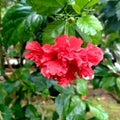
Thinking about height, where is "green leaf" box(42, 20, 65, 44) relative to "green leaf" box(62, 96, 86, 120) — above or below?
above

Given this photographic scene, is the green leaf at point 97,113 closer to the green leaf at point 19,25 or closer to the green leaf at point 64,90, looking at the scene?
the green leaf at point 64,90

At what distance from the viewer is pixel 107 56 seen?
1694mm

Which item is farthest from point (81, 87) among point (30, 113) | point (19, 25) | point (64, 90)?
point (19, 25)

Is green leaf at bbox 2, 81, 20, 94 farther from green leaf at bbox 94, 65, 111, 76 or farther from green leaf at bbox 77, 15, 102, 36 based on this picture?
green leaf at bbox 77, 15, 102, 36

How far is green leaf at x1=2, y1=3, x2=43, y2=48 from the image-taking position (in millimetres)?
1071

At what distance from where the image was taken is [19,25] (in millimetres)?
1084

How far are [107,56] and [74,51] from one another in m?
0.94

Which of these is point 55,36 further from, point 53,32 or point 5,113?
point 5,113

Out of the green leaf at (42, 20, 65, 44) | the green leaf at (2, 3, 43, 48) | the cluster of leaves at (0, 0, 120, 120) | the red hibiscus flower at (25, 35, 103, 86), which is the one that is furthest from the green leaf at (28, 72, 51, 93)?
the red hibiscus flower at (25, 35, 103, 86)

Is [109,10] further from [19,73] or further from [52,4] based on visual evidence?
[52,4]

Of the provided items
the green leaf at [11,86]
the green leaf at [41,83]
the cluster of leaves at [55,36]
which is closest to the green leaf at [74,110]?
the cluster of leaves at [55,36]

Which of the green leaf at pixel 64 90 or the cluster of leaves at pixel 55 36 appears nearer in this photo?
the cluster of leaves at pixel 55 36

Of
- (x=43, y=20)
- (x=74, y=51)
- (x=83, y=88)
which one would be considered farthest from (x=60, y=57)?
(x=83, y=88)

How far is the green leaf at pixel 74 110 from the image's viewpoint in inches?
48.2
